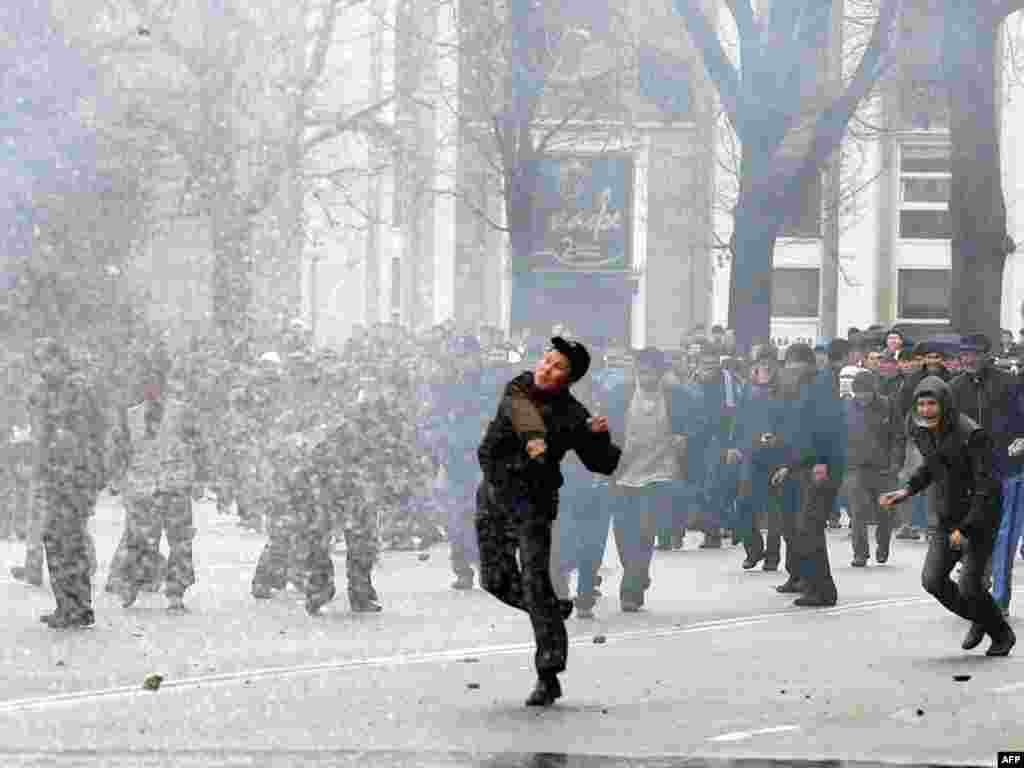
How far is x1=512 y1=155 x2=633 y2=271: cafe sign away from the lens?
120ft

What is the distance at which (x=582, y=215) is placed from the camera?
38.3m

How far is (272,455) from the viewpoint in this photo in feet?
59.5

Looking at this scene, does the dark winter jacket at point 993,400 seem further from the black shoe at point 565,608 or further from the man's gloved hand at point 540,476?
the man's gloved hand at point 540,476

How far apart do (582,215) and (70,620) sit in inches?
892

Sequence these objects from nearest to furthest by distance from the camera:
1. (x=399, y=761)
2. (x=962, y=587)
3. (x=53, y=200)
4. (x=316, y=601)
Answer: (x=399, y=761), (x=962, y=587), (x=316, y=601), (x=53, y=200)

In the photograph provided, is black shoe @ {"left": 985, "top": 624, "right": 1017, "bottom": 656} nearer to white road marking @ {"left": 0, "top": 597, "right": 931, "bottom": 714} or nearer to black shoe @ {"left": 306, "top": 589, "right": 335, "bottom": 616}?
white road marking @ {"left": 0, "top": 597, "right": 931, "bottom": 714}

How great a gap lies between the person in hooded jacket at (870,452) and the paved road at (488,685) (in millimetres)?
2758

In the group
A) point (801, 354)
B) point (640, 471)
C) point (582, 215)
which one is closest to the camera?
point (640, 471)

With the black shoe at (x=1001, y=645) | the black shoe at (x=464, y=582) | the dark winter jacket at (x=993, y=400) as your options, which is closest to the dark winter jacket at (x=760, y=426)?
the dark winter jacket at (x=993, y=400)

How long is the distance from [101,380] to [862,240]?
4052 centimetres

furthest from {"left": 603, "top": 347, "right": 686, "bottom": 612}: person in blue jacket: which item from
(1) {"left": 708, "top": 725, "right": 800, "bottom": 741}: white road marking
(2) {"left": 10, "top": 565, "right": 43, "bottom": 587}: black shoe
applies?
(1) {"left": 708, "top": 725, "right": 800, "bottom": 741}: white road marking

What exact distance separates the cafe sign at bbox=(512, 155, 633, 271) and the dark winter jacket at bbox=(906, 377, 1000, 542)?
2011cm

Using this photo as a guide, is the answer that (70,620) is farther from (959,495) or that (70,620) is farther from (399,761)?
(399,761)

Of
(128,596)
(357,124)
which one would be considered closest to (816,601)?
(128,596)
